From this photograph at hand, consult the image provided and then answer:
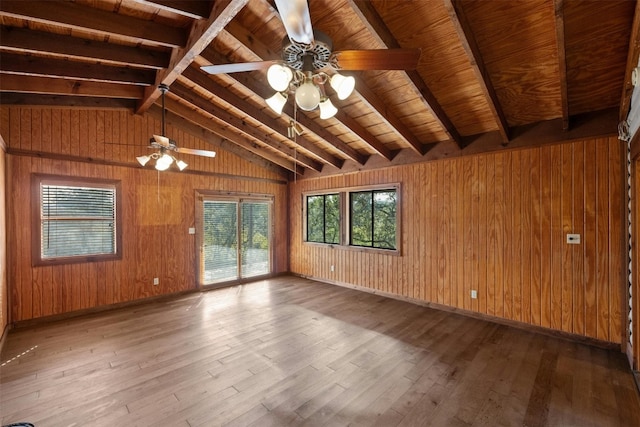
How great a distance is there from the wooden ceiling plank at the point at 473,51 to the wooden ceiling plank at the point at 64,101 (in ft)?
16.0

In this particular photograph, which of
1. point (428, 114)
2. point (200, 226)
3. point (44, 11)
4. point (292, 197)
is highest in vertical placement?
point (44, 11)

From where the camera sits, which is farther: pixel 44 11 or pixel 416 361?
pixel 416 361

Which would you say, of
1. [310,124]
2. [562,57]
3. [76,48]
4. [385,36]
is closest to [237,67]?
[385,36]

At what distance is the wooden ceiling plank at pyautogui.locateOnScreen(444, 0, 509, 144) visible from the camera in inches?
79.7

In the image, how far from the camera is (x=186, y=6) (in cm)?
225

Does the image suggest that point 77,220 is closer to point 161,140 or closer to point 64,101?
point 64,101

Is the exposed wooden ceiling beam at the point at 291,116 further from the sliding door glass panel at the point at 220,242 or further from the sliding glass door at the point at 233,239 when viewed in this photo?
the sliding door glass panel at the point at 220,242

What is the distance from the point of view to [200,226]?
5.68 m

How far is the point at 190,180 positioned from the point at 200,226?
95 cm

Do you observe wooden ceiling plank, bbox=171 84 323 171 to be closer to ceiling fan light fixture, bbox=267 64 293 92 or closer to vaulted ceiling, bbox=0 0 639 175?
vaulted ceiling, bbox=0 0 639 175

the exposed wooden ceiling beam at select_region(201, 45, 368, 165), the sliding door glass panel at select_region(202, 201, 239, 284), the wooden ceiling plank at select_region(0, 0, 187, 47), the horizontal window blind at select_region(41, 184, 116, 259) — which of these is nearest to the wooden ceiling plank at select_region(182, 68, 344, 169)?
the exposed wooden ceiling beam at select_region(201, 45, 368, 165)

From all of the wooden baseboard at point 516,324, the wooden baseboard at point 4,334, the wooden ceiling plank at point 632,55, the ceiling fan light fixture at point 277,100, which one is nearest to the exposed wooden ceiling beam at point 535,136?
the wooden ceiling plank at point 632,55

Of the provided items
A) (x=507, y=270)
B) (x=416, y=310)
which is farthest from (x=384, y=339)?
(x=507, y=270)

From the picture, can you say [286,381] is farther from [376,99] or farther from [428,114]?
[428,114]
